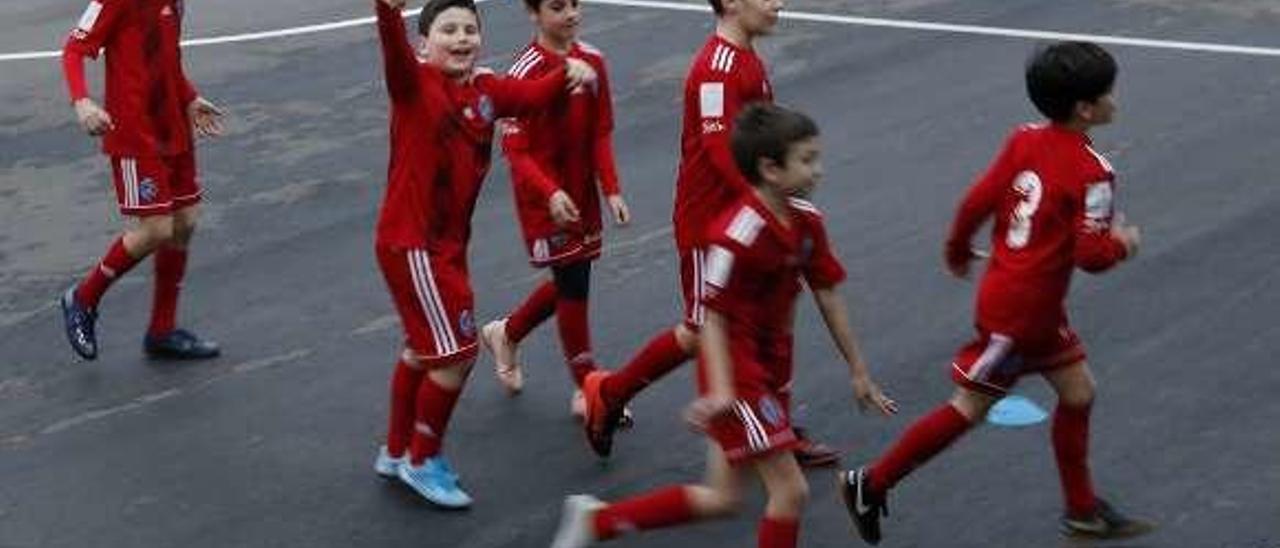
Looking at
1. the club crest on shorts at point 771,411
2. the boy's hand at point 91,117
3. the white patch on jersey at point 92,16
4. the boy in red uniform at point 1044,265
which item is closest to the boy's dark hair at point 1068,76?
the boy in red uniform at point 1044,265

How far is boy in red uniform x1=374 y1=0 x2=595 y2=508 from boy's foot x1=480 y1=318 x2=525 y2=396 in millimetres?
1261

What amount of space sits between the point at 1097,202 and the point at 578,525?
6.27 ft

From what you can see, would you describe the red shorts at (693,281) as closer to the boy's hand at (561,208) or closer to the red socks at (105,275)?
the boy's hand at (561,208)

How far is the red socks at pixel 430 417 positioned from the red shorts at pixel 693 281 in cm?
90

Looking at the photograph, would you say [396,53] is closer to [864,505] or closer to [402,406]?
[402,406]

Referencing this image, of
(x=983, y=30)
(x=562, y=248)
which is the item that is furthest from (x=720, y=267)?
(x=983, y=30)

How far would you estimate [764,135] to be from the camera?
7125 mm

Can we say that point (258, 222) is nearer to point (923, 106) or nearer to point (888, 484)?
point (923, 106)

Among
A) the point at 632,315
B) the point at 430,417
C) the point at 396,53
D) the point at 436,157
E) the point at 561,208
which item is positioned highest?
the point at 396,53

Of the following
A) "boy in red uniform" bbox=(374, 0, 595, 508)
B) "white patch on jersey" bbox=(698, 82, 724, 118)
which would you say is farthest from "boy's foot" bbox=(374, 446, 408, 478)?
"white patch on jersey" bbox=(698, 82, 724, 118)

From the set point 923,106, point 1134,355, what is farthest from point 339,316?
point 923,106

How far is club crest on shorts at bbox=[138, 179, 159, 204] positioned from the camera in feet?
32.2

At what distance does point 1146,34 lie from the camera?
616 inches

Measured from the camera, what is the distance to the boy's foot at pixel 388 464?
8.70 meters
